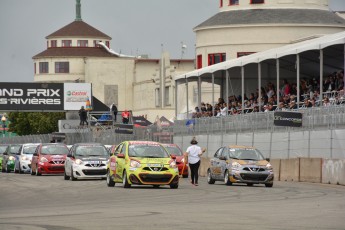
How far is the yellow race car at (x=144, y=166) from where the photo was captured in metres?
33.7

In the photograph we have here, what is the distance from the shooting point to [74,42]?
630 ft

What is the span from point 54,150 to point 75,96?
38835 mm

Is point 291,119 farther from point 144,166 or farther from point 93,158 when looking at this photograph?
point 144,166

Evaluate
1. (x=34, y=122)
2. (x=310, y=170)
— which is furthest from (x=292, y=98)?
(x=34, y=122)

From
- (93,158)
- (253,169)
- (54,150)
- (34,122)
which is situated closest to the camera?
(253,169)

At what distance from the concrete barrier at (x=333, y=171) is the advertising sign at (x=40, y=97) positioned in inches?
1949

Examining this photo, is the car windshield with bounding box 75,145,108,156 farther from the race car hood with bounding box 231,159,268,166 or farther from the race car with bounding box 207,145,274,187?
the race car hood with bounding box 231,159,268,166

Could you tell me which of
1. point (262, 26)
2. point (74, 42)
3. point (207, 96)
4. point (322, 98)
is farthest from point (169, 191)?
point (74, 42)

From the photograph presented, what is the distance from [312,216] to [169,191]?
1147cm

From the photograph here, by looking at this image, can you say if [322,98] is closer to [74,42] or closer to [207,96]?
[207,96]

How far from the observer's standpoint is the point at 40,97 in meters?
88.2

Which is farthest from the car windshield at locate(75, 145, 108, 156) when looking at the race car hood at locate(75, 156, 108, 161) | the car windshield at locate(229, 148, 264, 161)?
the car windshield at locate(229, 148, 264, 161)

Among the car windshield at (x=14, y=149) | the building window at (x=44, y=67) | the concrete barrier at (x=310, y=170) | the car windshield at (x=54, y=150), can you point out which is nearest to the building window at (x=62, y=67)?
the building window at (x=44, y=67)

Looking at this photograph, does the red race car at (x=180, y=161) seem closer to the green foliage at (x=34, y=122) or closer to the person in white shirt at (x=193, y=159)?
the person in white shirt at (x=193, y=159)
